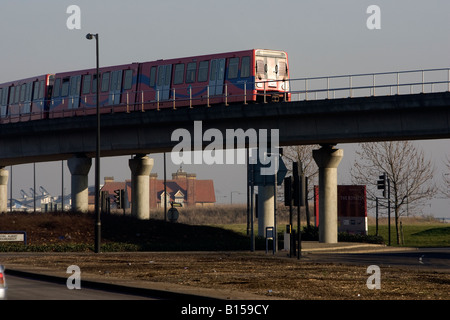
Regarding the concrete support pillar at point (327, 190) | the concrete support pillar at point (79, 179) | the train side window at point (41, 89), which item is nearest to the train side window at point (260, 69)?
the concrete support pillar at point (327, 190)

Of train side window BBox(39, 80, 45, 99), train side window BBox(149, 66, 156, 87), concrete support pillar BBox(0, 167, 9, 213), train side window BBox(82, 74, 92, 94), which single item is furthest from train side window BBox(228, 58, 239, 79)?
concrete support pillar BBox(0, 167, 9, 213)

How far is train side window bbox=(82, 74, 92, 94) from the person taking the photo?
181 ft

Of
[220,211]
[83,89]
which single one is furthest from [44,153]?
[220,211]

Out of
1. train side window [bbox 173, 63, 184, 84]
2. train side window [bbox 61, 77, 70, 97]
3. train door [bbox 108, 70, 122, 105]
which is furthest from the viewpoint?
train side window [bbox 61, 77, 70, 97]

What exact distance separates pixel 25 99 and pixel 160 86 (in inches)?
514

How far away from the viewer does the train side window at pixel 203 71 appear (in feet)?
162

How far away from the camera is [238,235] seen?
55375 millimetres

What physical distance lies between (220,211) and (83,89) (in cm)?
9021

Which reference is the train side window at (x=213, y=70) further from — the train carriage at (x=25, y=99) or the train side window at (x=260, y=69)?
the train carriage at (x=25, y=99)

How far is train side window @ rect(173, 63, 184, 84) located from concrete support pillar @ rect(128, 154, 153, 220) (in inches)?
335

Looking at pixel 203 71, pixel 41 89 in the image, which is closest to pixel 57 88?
pixel 41 89

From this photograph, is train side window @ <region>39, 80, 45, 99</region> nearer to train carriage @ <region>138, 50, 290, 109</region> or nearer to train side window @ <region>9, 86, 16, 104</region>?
train side window @ <region>9, 86, 16, 104</region>

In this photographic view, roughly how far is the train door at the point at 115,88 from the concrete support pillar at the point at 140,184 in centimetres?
525
